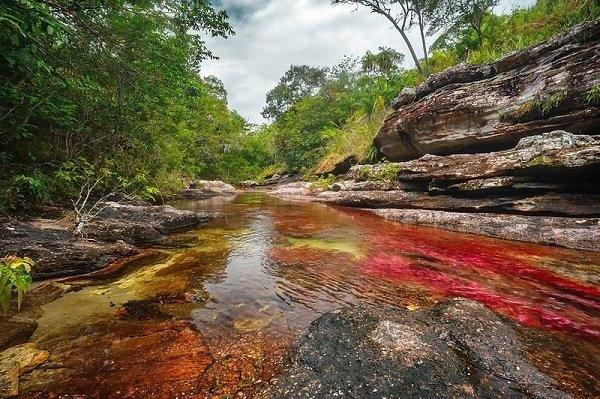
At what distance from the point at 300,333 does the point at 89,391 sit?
1676 mm

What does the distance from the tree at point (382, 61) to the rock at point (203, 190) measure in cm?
1826

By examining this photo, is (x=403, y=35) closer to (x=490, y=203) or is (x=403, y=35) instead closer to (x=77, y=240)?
(x=490, y=203)

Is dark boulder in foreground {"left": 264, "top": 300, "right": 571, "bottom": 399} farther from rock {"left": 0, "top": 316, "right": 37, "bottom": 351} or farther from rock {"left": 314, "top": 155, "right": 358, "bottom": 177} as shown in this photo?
rock {"left": 314, "top": 155, "right": 358, "bottom": 177}

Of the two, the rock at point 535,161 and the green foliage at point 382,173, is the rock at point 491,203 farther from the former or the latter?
the green foliage at point 382,173

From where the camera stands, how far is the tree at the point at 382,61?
2744 centimetres

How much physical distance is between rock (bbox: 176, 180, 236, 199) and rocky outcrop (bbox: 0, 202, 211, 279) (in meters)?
11.7

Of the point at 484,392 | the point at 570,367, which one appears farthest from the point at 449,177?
the point at 484,392

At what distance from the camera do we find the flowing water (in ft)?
7.35

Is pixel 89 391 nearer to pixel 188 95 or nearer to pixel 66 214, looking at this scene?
pixel 66 214

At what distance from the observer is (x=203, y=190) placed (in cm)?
2112

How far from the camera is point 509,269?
470 centimetres

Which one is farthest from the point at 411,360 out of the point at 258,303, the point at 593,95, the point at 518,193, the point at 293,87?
the point at 293,87

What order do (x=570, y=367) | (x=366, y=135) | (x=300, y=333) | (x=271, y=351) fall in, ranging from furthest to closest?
(x=366, y=135) → (x=300, y=333) → (x=271, y=351) → (x=570, y=367)

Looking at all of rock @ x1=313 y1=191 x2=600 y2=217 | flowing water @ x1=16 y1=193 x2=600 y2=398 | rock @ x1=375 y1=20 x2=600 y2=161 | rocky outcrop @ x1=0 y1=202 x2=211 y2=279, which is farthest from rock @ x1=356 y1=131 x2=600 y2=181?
rocky outcrop @ x1=0 y1=202 x2=211 y2=279
